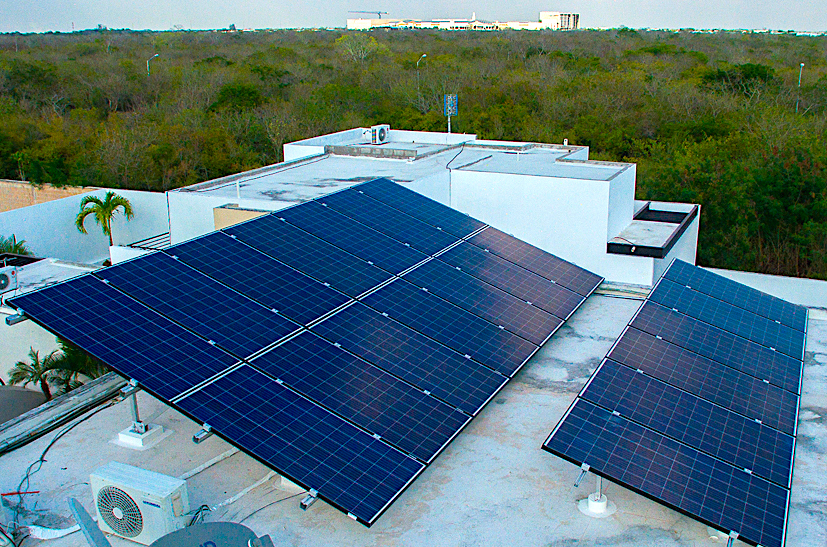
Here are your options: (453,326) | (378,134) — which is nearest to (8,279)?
(453,326)

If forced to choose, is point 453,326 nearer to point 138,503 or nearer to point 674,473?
point 674,473

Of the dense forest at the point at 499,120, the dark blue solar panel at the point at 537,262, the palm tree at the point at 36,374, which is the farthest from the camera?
the dense forest at the point at 499,120

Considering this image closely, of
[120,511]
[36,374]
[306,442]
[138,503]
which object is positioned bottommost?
[36,374]

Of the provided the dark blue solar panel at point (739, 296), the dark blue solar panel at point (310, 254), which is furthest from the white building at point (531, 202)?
the dark blue solar panel at point (310, 254)

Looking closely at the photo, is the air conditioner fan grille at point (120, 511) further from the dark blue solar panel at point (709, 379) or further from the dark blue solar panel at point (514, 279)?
the dark blue solar panel at point (514, 279)

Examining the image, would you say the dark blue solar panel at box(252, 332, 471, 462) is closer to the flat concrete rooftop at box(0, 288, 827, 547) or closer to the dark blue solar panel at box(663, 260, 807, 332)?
the flat concrete rooftop at box(0, 288, 827, 547)

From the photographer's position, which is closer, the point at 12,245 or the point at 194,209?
the point at 194,209
